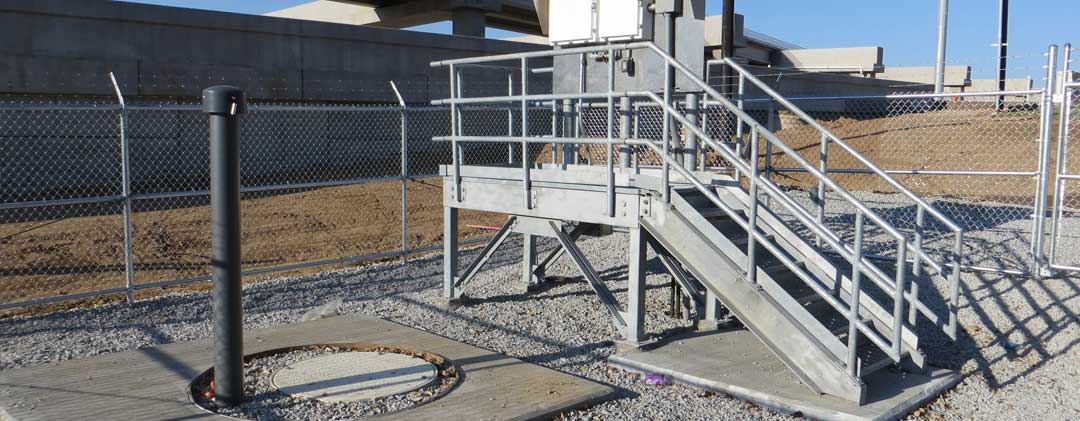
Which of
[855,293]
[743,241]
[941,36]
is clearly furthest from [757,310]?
[941,36]

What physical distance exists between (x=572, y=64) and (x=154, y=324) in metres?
4.57

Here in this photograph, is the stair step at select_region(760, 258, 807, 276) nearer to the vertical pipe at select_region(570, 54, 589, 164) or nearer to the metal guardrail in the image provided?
the metal guardrail

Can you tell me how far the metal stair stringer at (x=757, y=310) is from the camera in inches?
205

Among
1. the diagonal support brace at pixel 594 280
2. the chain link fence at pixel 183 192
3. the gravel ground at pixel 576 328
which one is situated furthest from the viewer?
the chain link fence at pixel 183 192

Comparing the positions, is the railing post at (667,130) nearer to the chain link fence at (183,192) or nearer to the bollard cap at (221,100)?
the bollard cap at (221,100)

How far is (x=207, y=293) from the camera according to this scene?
8.77 m

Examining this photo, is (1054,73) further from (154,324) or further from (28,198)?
(28,198)

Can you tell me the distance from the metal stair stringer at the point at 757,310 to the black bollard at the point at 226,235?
292 centimetres

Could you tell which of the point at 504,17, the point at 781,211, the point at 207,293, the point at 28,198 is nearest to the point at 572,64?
the point at 207,293

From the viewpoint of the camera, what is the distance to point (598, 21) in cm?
796

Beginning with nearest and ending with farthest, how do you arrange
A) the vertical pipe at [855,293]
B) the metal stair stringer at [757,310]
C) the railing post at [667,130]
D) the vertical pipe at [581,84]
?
the vertical pipe at [855,293]
the metal stair stringer at [757,310]
the railing post at [667,130]
the vertical pipe at [581,84]

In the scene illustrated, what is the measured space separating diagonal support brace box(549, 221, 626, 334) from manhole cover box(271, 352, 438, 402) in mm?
1577

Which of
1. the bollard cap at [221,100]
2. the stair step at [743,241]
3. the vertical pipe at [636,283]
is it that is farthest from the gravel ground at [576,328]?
the bollard cap at [221,100]

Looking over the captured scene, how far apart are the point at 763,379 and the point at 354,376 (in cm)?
274
